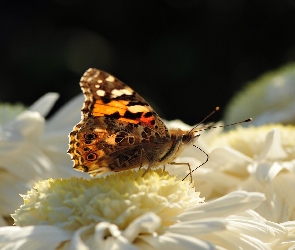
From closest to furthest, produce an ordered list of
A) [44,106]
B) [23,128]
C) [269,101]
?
[23,128] < [44,106] < [269,101]

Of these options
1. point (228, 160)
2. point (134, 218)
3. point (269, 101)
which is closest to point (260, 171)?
point (228, 160)

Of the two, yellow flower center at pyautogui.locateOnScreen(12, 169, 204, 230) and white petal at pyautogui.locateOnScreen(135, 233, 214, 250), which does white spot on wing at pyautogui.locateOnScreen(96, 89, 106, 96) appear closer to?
yellow flower center at pyautogui.locateOnScreen(12, 169, 204, 230)

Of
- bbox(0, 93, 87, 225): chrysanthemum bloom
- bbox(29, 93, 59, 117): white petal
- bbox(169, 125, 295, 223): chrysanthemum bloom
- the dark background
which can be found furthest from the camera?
the dark background

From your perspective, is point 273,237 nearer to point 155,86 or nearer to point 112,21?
point 155,86

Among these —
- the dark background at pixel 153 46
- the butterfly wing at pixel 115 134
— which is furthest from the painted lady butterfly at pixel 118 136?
the dark background at pixel 153 46

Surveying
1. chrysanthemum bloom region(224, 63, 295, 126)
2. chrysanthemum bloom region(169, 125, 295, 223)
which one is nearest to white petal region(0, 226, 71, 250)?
chrysanthemum bloom region(169, 125, 295, 223)

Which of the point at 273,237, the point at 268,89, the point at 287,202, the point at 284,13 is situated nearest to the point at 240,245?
the point at 273,237

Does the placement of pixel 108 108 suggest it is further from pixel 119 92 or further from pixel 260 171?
pixel 260 171
